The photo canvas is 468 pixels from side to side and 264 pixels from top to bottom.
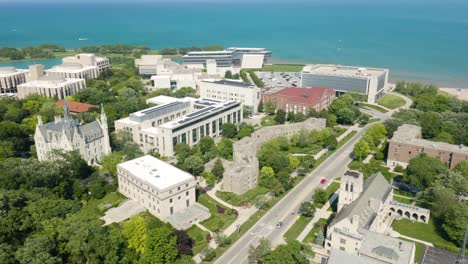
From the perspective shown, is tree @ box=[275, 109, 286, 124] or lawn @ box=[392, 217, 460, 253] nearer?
lawn @ box=[392, 217, 460, 253]

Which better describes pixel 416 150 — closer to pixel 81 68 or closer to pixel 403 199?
pixel 403 199

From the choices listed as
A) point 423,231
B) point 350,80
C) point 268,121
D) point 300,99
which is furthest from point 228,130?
point 350,80

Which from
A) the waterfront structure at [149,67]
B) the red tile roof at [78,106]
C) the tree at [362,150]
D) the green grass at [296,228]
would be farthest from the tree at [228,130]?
the waterfront structure at [149,67]

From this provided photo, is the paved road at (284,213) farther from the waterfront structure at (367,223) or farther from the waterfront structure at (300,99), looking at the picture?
the waterfront structure at (300,99)

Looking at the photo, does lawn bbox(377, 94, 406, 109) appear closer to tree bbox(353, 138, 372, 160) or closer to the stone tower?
tree bbox(353, 138, 372, 160)

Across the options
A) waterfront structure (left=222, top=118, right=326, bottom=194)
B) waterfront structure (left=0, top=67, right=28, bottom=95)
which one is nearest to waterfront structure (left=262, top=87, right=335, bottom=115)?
waterfront structure (left=222, top=118, right=326, bottom=194)
